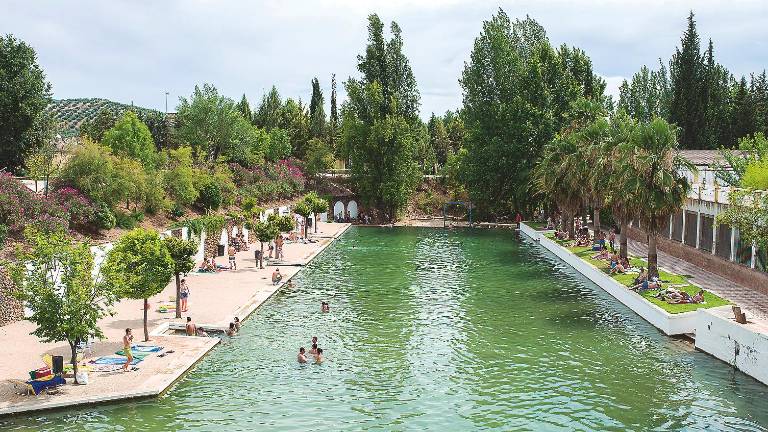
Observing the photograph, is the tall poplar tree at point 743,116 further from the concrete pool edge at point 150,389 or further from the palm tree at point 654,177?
the concrete pool edge at point 150,389

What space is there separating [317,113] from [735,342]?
9683 cm

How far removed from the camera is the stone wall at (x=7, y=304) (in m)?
29.2

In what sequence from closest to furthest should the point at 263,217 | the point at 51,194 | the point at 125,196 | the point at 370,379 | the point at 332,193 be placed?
the point at 370,379
the point at 51,194
the point at 125,196
the point at 263,217
the point at 332,193

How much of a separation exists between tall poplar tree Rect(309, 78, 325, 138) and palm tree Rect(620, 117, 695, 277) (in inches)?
3225

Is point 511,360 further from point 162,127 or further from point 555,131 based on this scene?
point 162,127

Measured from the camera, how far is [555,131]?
76.2 metres

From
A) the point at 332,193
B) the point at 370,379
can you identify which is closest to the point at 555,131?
the point at 332,193

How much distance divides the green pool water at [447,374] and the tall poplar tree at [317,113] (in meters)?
76.9

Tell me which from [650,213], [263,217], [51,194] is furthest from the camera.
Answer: [263,217]

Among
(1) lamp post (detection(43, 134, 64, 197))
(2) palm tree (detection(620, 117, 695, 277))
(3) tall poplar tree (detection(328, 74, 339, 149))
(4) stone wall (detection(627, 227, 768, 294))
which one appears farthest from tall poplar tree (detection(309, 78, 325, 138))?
(2) palm tree (detection(620, 117, 695, 277))

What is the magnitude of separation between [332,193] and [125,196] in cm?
4712

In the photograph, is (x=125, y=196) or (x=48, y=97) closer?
(x=125, y=196)

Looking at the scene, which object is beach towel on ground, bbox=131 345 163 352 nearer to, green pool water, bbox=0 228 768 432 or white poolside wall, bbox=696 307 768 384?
green pool water, bbox=0 228 768 432

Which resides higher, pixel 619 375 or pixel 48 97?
pixel 48 97
